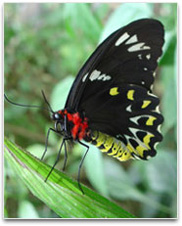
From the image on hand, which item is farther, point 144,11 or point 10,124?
point 10,124

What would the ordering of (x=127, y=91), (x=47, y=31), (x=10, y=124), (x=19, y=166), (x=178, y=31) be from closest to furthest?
(x=19, y=166)
(x=127, y=91)
(x=178, y=31)
(x=10, y=124)
(x=47, y=31)

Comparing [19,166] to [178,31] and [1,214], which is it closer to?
[1,214]

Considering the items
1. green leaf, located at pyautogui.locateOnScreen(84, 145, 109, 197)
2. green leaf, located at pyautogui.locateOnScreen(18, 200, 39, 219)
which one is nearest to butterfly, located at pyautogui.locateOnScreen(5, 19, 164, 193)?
green leaf, located at pyautogui.locateOnScreen(84, 145, 109, 197)

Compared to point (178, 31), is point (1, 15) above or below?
above

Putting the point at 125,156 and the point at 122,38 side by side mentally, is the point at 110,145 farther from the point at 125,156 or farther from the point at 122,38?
the point at 122,38

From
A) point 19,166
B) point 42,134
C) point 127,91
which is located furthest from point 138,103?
point 42,134

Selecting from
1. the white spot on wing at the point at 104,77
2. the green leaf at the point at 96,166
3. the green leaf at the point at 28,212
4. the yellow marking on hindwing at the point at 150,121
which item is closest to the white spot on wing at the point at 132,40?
the white spot on wing at the point at 104,77

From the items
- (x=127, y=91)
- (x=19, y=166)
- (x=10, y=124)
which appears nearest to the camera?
(x=19, y=166)
